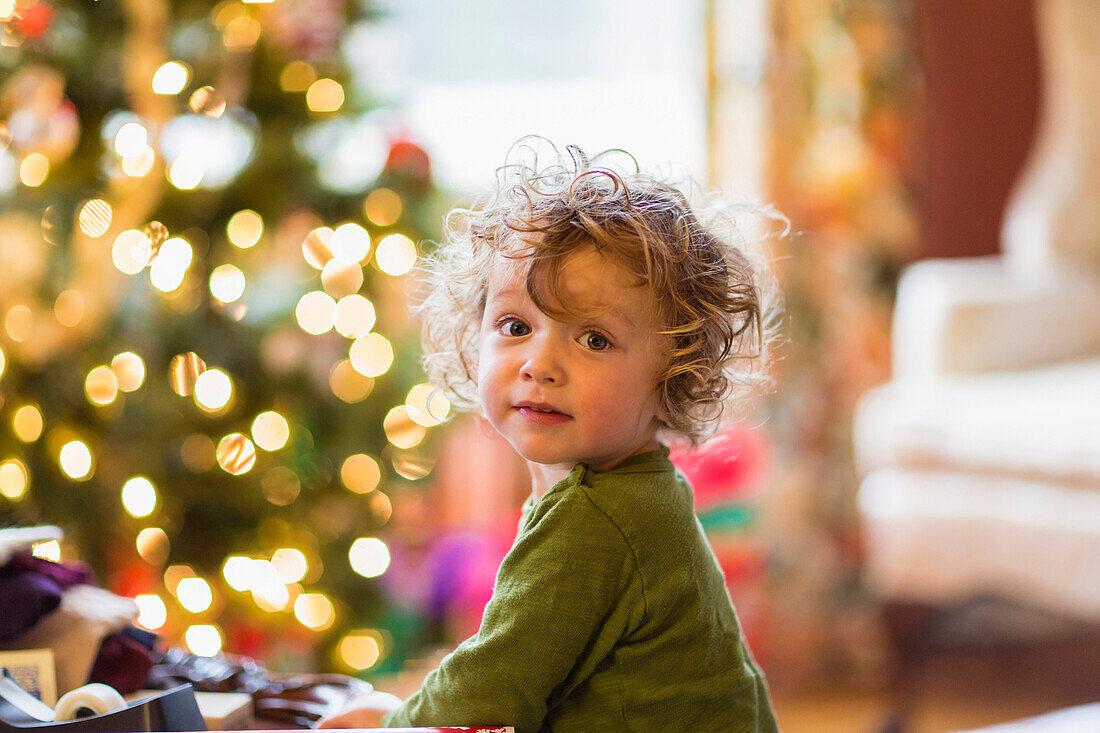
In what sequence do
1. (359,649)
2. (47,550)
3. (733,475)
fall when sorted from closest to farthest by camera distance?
(47,550), (359,649), (733,475)

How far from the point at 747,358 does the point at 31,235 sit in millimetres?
1232

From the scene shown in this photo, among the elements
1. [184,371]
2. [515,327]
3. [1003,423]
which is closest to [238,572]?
[184,371]

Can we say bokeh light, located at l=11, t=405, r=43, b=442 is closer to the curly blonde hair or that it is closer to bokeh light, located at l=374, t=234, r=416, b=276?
Result: bokeh light, located at l=374, t=234, r=416, b=276

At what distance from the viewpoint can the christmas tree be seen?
5.07ft

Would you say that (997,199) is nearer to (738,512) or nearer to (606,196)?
(738,512)

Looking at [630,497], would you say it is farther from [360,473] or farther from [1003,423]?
[1003,423]

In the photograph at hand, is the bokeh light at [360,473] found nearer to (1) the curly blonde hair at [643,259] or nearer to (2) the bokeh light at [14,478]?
(2) the bokeh light at [14,478]

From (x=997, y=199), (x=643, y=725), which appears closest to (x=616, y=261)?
(x=643, y=725)

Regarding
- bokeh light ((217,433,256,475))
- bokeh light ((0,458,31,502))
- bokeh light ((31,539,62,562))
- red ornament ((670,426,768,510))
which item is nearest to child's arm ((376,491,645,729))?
bokeh light ((31,539,62,562))

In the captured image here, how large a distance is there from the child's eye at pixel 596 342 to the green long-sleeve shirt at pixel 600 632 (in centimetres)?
8

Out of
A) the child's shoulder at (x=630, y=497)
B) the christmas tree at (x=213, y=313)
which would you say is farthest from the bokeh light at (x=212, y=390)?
the child's shoulder at (x=630, y=497)

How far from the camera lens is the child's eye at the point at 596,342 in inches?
25.5

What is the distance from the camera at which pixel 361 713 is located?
70cm

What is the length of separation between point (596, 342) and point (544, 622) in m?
0.18
